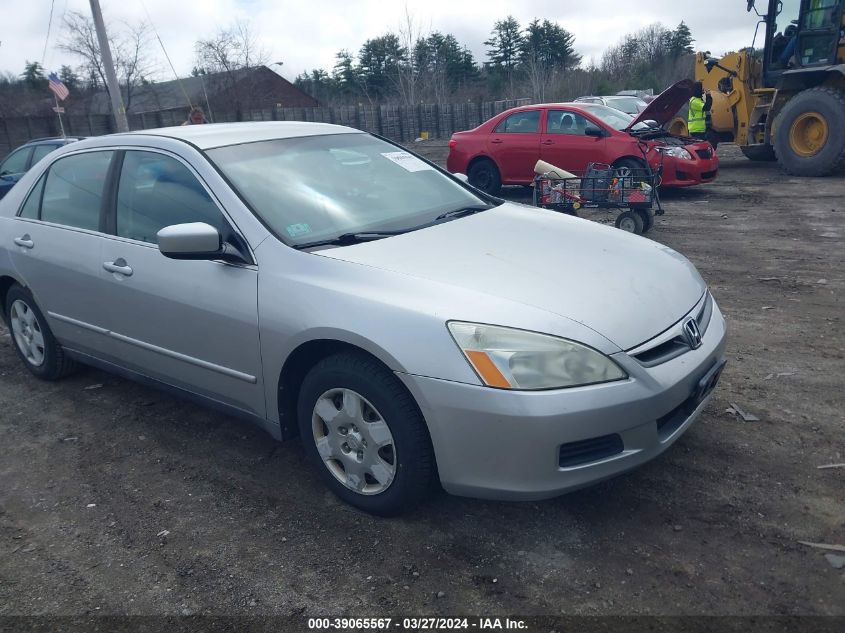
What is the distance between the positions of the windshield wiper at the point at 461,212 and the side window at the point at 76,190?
1983mm

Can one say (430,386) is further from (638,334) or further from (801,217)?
(801,217)

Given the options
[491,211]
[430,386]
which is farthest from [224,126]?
[430,386]

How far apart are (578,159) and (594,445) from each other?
909 cm

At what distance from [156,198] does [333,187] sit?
971 millimetres

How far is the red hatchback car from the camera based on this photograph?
34.9 ft

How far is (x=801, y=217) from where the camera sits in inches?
366

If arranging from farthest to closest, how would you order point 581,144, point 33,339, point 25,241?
point 581,144 → point 33,339 → point 25,241

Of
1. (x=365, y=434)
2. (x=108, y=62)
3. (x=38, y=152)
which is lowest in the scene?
(x=365, y=434)

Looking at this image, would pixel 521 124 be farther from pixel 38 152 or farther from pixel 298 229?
pixel 298 229

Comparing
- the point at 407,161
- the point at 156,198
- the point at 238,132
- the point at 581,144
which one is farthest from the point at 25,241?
the point at 581,144

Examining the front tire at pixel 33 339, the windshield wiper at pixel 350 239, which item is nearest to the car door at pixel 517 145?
the front tire at pixel 33 339

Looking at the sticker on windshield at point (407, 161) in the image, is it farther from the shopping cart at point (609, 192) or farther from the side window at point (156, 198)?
the shopping cart at point (609, 192)

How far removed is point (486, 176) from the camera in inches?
483

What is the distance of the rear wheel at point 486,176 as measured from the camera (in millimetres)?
12133
